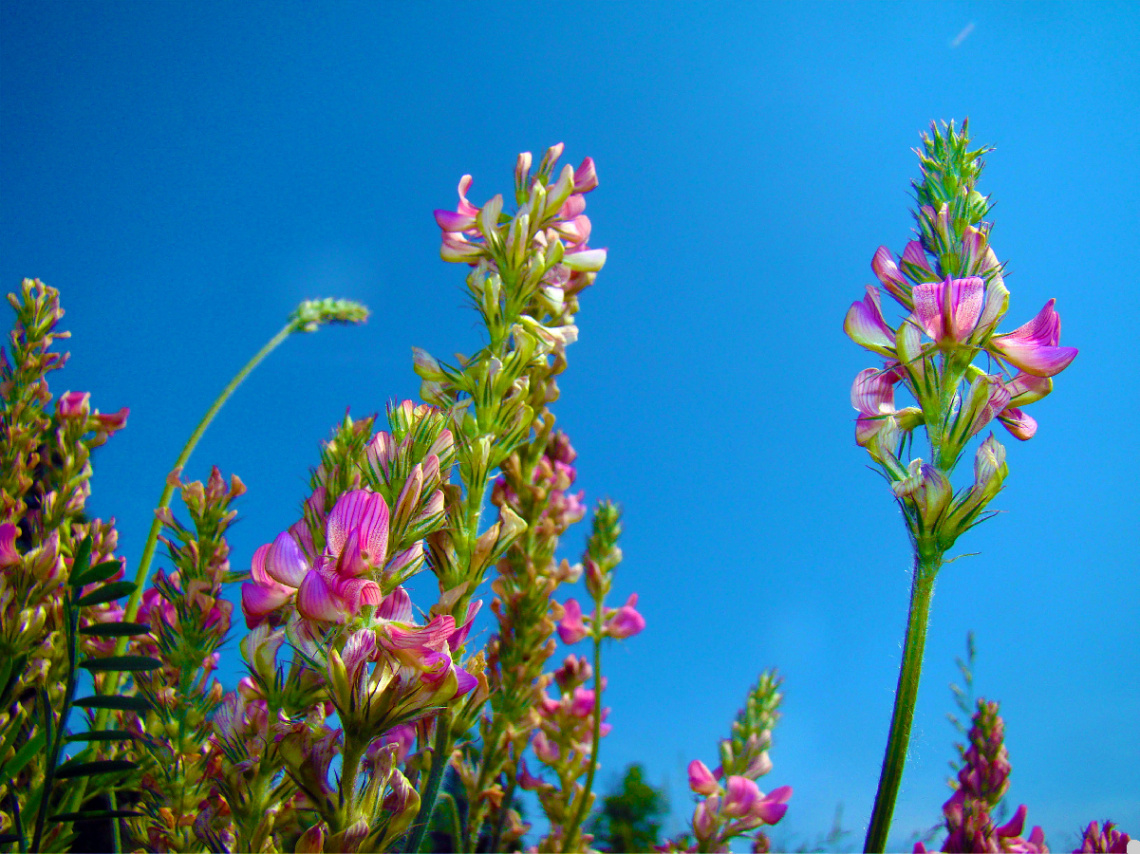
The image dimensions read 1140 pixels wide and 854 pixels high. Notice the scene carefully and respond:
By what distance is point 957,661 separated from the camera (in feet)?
7.39

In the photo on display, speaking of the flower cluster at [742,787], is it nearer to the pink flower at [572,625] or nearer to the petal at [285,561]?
the pink flower at [572,625]

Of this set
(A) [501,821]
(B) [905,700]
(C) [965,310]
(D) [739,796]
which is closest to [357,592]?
(B) [905,700]

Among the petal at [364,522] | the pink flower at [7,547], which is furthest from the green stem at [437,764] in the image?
the pink flower at [7,547]

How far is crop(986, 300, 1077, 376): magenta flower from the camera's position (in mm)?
1163

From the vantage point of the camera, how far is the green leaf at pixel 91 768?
0.96m

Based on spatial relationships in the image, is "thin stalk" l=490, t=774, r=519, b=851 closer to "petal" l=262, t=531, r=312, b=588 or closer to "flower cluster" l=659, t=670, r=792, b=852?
"flower cluster" l=659, t=670, r=792, b=852

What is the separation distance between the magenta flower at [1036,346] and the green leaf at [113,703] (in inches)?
61.5

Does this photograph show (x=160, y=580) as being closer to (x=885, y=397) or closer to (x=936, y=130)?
(x=885, y=397)

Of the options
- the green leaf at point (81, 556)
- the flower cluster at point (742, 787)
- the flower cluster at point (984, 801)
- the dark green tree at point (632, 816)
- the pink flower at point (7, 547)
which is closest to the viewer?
the green leaf at point (81, 556)

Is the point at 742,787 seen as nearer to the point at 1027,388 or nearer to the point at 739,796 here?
the point at 739,796

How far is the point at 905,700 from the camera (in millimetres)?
1052

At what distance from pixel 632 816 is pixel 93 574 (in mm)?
5415

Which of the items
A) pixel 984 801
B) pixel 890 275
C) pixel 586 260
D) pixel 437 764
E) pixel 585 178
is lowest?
pixel 437 764

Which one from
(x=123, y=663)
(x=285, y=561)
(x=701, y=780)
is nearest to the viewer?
(x=285, y=561)
